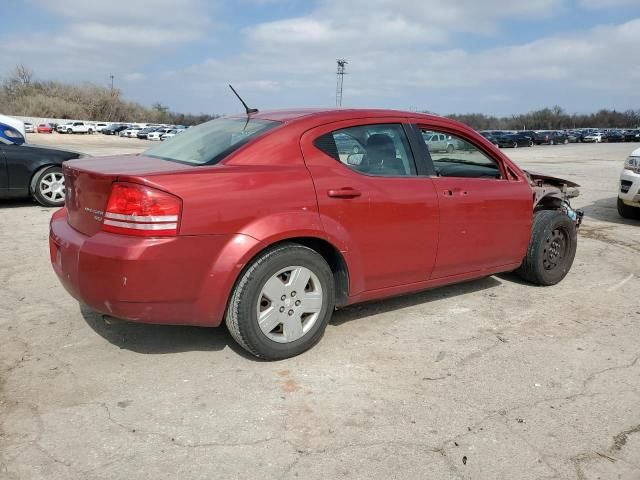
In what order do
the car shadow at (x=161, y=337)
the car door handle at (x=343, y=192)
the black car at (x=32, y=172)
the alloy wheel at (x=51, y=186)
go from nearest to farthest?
the car door handle at (x=343, y=192), the car shadow at (x=161, y=337), the black car at (x=32, y=172), the alloy wheel at (x=51, y=186)

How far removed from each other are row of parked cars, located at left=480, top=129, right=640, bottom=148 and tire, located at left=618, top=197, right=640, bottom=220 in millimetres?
30861

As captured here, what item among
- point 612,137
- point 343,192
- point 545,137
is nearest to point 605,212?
point 343,192

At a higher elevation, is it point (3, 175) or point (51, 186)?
point (3, 175)

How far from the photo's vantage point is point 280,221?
3311mm

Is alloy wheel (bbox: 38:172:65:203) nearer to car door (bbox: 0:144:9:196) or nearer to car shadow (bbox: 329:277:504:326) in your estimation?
car door (bbox: 0:144:9:196)

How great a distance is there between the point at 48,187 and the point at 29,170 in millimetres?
387

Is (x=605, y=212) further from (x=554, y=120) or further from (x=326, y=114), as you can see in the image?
(x=554, y=120)

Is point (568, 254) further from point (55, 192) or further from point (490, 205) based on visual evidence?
point (55, 192)

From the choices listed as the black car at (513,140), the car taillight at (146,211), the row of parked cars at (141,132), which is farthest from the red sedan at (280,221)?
the row of parked cars at (141,132)

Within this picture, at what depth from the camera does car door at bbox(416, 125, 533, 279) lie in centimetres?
420

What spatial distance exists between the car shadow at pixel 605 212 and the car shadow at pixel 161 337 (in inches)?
290

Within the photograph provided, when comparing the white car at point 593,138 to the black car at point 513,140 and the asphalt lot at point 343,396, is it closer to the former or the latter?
the black car at point 513,140

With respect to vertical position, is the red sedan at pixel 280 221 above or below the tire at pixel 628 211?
above

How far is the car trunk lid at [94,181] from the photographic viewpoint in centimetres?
315
